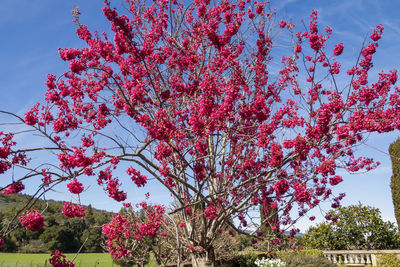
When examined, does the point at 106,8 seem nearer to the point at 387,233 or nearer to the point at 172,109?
the point at 172,109

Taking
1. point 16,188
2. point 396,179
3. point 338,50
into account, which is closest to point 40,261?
point 16,188

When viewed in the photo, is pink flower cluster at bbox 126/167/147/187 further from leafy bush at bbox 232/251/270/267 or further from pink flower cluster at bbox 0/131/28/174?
leafy bush at bbox 232/251/270/267

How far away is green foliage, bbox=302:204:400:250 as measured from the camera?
13812mm

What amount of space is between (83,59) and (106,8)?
1.06 meters

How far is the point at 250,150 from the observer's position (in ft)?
24.0

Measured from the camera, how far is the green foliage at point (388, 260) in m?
11.1

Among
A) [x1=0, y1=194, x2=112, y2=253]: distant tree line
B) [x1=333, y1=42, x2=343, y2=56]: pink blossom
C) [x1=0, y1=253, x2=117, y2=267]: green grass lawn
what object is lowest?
[x1=0, y1=253, x2=117, y2=267]: green grass lawn

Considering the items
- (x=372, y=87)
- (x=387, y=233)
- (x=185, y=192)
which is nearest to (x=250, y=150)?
(x=185, y=192)

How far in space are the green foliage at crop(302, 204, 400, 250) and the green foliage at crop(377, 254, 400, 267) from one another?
92.7 inches

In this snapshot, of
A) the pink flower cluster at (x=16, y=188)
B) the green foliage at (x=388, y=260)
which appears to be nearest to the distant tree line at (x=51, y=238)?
the green foliage at (x=388, y=260)

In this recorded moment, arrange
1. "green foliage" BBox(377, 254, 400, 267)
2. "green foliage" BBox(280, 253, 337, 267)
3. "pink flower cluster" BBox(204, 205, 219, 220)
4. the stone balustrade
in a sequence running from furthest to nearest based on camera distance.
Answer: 1. the stone balustrade
2. "green foliage" BBox(377, 254, 400, 267)
3. "green foliage" BBox(280, 253, 337, 267)
4. "pink flower cluster" BBox(204, 205, 219, 220)

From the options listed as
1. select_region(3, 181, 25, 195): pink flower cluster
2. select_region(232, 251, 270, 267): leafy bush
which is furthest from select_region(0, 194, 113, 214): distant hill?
select_region(232, 251, 270, 267): leafy bush

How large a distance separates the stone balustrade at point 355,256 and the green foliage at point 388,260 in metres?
0.26

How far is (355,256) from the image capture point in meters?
13.2
